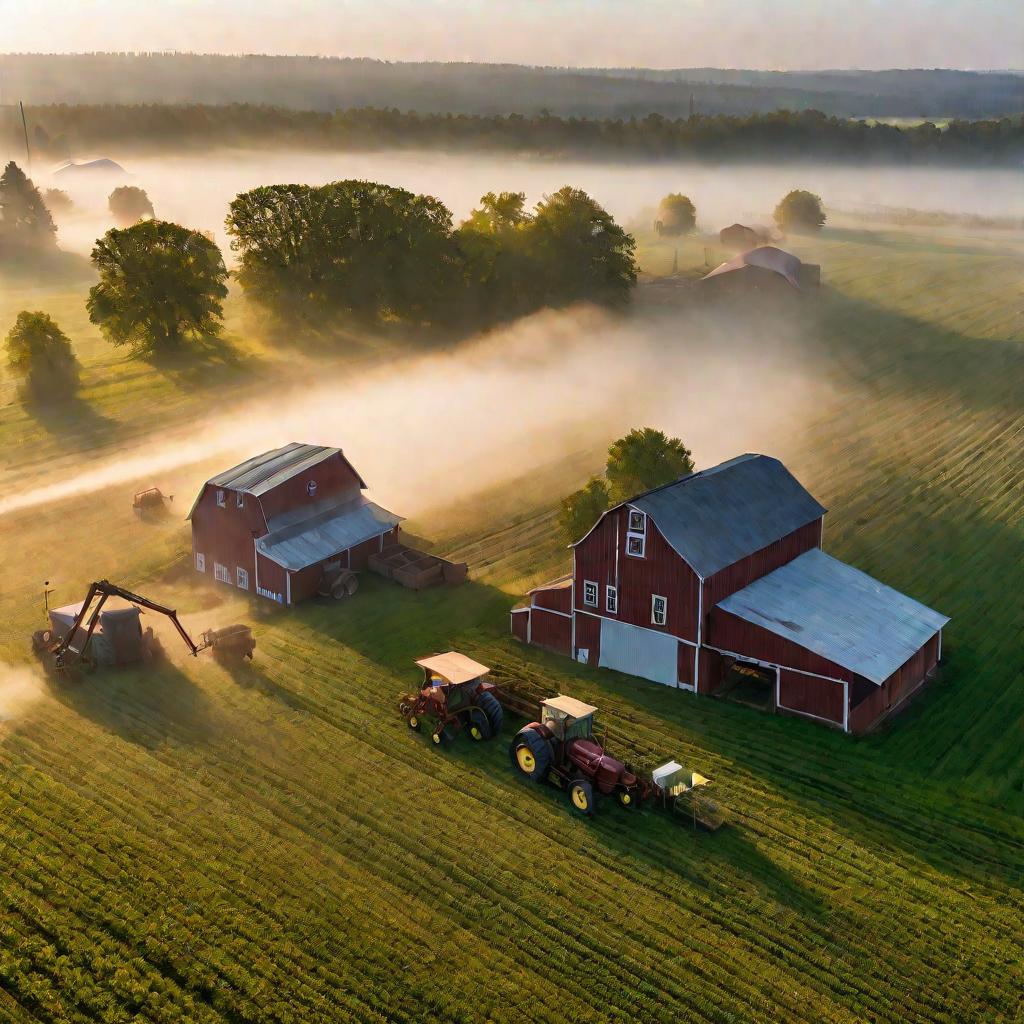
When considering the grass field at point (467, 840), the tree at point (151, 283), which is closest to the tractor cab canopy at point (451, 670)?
the grass field at point (467, 840)

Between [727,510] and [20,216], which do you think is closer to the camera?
[727,510]

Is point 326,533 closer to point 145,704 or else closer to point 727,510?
point 145,704

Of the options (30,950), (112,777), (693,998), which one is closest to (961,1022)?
(693,998)

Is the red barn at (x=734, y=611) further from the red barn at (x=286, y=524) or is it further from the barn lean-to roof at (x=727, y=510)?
the red barn at (x=286, y=524)

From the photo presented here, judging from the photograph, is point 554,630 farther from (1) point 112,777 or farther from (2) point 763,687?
(1) point 112,777

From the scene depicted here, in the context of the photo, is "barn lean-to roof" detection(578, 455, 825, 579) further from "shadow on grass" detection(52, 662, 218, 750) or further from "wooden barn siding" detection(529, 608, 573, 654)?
"shadow on grass" detection(52, 662, 218, 750)

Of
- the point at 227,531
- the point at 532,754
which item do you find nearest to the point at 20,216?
A: the point at 227,531
